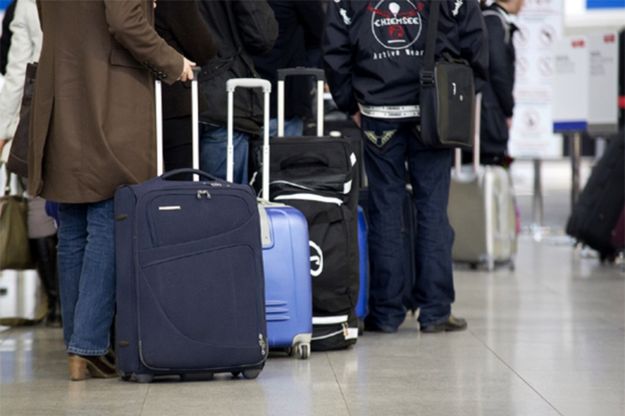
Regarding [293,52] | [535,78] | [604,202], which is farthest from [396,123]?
[535,78]

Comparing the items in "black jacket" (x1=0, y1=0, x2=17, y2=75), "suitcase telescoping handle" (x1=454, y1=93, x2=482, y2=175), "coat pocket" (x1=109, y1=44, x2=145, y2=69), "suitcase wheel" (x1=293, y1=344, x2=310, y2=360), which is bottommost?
"suitcase wheel" (x1=293, y1=344, x2=310, y2=360)

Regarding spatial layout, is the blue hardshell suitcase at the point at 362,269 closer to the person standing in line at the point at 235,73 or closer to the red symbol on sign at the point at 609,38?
the person standing in line at the point at 235,73

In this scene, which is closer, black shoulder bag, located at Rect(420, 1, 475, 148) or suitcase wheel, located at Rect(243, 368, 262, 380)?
suitcase wheel, located at Rect(243, 368, 262, 380)

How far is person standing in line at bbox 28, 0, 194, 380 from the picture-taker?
4230mm

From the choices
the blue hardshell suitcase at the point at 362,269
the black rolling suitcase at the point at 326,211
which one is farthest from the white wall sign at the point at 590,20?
the black rolling suitcase at the point at 326,211

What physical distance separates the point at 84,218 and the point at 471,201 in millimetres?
4030

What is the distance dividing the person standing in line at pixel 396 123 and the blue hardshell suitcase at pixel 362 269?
14 centimetres

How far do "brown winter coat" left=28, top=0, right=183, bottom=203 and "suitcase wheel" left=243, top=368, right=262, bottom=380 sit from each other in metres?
0.71

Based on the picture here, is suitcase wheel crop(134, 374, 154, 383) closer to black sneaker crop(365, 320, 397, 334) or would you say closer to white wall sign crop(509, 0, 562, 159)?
black sneaker crop(365, 320, 397, 334)

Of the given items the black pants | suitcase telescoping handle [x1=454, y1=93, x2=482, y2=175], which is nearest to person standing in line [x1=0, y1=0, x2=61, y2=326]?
the black pants

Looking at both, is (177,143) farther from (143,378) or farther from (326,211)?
(143,378)

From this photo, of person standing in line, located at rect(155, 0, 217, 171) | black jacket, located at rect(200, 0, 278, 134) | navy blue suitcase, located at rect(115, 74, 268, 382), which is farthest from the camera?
black jacket, located at rect(200, 0, 278, 134)

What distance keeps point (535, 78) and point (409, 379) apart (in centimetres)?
677

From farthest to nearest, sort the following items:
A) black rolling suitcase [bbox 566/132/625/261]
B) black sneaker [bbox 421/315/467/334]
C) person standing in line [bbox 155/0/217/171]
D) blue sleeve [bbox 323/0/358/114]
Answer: black rolling suitcase [bbox 566/132/625/261] → black sneaker [bbox 421/315/467/334] → blue sleeve [bbox 323/0/358/114] → person standing in line [bbox 155/0/217/171]
